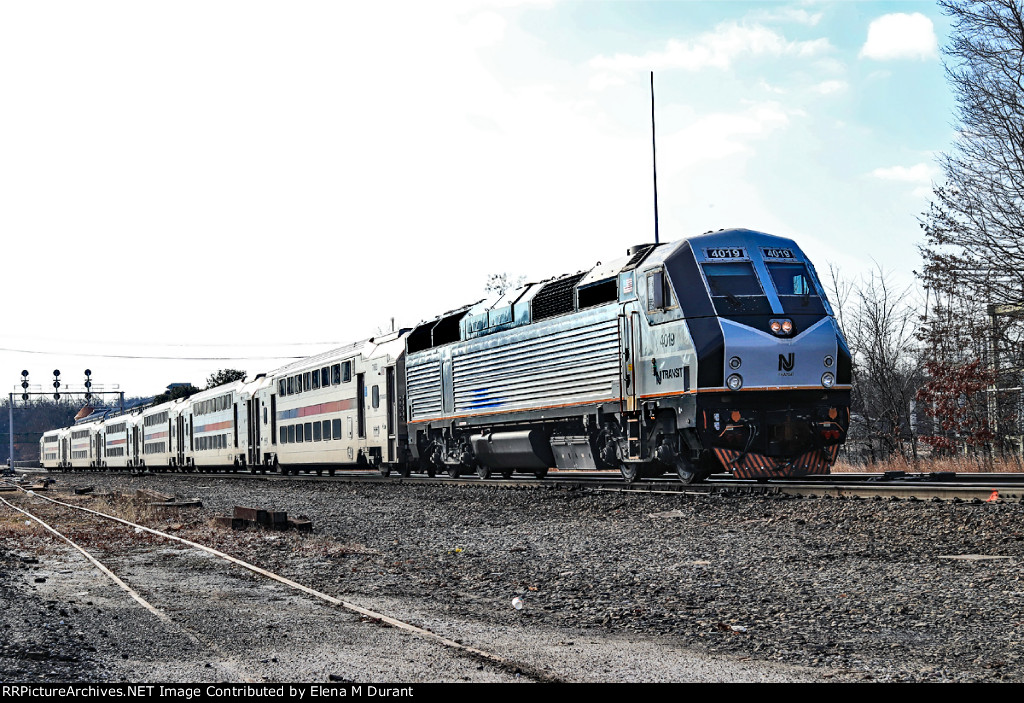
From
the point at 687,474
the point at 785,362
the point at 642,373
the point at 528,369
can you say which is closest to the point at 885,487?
the point at 785,362

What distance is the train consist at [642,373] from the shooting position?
48.7 ft

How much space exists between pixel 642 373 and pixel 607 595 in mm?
8212

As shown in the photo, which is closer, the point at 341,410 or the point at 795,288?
the point at 795,288

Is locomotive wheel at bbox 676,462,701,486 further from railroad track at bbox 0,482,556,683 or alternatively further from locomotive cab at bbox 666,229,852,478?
railroad track at bbox 0,482,556,683

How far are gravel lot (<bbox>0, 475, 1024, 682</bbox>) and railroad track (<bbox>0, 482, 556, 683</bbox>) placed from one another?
0.16ft

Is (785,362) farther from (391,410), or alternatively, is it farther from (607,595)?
(391,410)

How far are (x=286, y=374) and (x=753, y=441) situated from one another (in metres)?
23.7

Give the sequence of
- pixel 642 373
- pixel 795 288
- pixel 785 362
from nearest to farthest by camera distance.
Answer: pixel 785 362 < pixel 795 288 < pixel 642 373

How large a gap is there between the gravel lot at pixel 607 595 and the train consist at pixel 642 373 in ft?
5.71

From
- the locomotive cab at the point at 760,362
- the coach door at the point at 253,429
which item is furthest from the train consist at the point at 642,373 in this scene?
the coach door at the point at 253,429

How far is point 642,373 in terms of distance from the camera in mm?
15945

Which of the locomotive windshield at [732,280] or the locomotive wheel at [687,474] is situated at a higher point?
the locomotive windshield at [732,280]

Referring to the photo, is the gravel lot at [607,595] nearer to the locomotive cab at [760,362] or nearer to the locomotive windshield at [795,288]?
the locomotive cab at [760,362]
